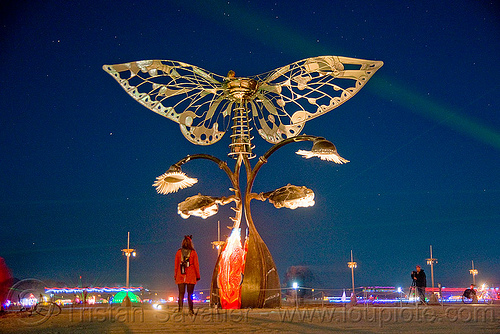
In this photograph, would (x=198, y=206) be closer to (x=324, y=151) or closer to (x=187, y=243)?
(x=187, y=243)

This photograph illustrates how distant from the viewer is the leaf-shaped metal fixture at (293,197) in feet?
42.2

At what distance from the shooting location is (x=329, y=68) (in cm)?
1348

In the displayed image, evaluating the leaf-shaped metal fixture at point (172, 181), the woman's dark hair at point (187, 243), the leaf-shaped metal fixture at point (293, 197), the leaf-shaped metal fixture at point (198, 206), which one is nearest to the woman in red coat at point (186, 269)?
the woman's dark hair at point (187, 243)

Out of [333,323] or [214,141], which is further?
[214,141]

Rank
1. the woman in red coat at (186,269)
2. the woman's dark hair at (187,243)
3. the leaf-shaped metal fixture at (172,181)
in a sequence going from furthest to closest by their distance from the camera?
1. the leaf-shaped metal fixture at (172,181)
2. the woman's dark hair at (187,243)
3. the woman in red coat at (186,269)

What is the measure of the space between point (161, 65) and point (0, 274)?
6428 mm

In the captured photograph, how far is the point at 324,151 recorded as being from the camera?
12711 millimetres

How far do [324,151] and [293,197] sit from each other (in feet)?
4.50

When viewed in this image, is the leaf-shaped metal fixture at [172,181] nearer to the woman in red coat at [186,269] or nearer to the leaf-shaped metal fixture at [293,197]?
the leaf-shaped metal fixture at [293,197]

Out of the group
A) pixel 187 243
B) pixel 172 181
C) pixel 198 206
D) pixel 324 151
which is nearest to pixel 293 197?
pixel 324 151

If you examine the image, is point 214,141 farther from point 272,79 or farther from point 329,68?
point 329,68

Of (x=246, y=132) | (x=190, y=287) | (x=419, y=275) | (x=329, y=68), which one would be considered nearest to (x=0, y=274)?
(x=190, y=287)

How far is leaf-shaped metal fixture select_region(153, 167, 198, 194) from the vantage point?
13805mm

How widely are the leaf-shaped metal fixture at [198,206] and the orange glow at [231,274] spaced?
3.29 ft
